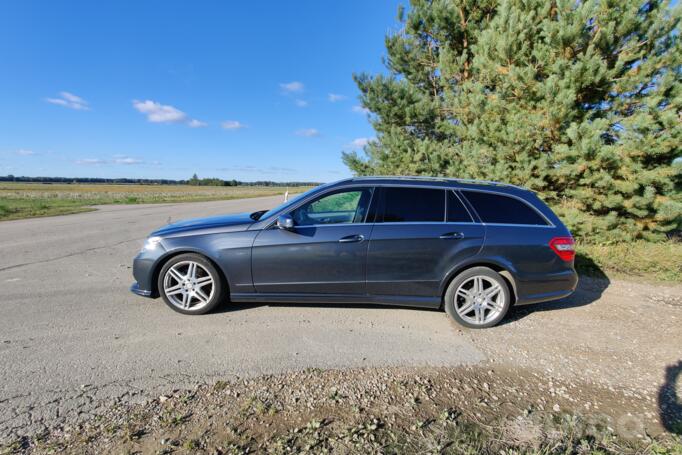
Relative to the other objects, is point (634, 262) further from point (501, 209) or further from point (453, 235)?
point (453, 235)

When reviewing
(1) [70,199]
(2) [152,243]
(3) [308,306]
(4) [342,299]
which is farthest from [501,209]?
(1) [70,199]

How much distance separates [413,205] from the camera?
360 cm

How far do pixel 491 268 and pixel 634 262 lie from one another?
12.7ft

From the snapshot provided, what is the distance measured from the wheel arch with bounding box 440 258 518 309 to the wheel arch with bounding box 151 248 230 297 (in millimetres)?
2531

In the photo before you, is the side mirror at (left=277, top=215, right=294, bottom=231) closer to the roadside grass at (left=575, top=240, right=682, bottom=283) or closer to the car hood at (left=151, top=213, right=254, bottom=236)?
the car hood at (left=151, top=213, right=254, bottom=236)

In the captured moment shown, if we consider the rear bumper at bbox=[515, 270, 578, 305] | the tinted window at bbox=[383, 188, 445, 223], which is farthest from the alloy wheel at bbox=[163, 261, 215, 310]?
the rear bumper at bbox=[515, 270, 578, 305]

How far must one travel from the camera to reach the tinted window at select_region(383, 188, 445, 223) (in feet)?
11.6

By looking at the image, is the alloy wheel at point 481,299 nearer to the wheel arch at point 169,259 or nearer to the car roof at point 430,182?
the car roof at point 430,182

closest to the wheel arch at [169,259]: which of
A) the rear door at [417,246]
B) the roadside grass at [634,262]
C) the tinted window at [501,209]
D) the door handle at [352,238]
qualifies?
the door handle at [352,238]

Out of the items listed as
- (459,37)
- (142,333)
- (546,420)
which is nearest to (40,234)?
(142,333)

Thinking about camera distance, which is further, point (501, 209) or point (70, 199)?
point (70, 199)

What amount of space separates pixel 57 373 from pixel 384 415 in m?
2.58

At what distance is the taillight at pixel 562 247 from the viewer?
350 centimetres

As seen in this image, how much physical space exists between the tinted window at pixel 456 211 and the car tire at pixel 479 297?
1.89ft
